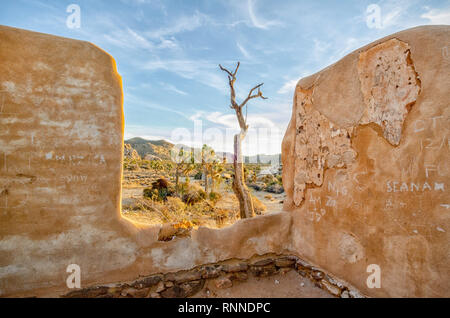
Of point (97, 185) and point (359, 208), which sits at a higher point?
point (97, 185)

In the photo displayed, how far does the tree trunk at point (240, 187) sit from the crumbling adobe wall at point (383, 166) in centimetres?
413

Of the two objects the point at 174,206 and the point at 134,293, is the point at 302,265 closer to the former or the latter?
the point at 134,293

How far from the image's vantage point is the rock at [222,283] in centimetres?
277

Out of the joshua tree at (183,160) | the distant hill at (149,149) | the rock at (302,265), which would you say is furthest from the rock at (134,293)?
the distant hill at (149,149)

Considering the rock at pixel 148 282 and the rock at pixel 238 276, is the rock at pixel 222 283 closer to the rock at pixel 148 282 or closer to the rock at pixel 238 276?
the rock at pixel 238 276

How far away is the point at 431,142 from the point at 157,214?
300 inches

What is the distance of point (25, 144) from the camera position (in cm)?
222

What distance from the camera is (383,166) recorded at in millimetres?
2117

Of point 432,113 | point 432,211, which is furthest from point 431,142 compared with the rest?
point 432,211

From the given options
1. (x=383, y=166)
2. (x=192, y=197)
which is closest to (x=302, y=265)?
(x=383, y=166)

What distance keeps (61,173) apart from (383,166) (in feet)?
10.5

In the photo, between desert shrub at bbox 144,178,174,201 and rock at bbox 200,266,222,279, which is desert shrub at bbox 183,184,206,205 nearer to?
desert shrub at bbox 144,178,174,201

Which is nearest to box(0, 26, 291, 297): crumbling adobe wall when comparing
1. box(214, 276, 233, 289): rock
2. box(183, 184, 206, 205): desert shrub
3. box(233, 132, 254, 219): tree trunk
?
box(214, 276, 233, 289): rock
